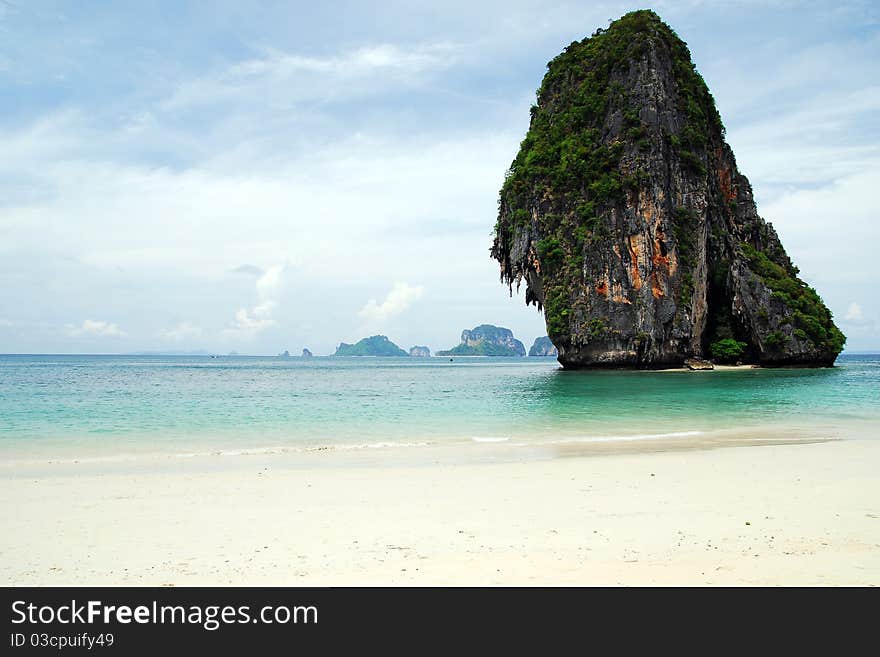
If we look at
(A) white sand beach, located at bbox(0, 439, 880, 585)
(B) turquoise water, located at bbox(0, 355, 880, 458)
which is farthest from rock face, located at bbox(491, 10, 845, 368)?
(A) white sand beach, located at bbox(0, 439, 880, 585)

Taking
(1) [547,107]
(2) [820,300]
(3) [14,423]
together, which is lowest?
(3) [14,423]

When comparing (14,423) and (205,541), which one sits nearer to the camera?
(205,541)

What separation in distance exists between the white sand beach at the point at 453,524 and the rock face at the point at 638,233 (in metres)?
38.0

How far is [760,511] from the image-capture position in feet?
20.8

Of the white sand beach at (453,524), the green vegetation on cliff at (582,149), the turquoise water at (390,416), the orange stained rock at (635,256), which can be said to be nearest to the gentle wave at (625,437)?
the turquoise water at (390,416)

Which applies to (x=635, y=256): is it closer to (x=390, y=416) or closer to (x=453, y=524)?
(x=390, y=416)

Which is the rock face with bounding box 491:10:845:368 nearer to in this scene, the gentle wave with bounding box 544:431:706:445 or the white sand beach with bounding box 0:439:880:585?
the gentle wave with bounding box 544:431:706:445

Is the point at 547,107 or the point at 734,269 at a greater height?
the point at 547,107

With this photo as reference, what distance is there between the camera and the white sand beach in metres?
4.55

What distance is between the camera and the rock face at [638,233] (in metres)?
46.7
